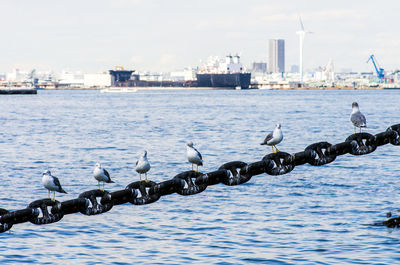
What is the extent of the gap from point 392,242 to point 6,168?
21.9m

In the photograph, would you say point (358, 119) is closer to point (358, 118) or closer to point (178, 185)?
point (358, 118)

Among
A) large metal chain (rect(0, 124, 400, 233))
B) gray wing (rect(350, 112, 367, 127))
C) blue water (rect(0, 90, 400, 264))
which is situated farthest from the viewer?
blue water (rect(0, 90, 400, 264))

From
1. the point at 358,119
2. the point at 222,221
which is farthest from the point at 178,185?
the point at 222,221

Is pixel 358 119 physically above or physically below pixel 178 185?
above

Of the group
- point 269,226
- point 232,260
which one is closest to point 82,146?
point 269,226

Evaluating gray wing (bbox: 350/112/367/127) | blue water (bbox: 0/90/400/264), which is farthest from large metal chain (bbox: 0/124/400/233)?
blue water (bbox: 0/90/400/264)

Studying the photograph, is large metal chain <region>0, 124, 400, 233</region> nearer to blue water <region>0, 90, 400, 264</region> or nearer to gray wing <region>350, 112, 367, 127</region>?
gray wing <region>350, 112, 367, 127</region>

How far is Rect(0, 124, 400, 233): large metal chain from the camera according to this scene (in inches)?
198

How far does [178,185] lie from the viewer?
18.2 feet

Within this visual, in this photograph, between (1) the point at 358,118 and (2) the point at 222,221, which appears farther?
(2) the point at 222,221

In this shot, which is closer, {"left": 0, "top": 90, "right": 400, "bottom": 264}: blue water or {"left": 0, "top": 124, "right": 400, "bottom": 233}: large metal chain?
{"left": 0, "top": 124, "right": 400, "bottom": 233}: large metal chain

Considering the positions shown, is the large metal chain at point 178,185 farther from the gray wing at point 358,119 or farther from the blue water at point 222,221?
the blue water at point 222,221

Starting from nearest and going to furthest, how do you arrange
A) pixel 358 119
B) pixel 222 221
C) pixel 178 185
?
1. pixel 178 185
2. pixel 358 119
3. pixel 222 221

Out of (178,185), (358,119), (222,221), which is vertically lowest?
(222,221)
